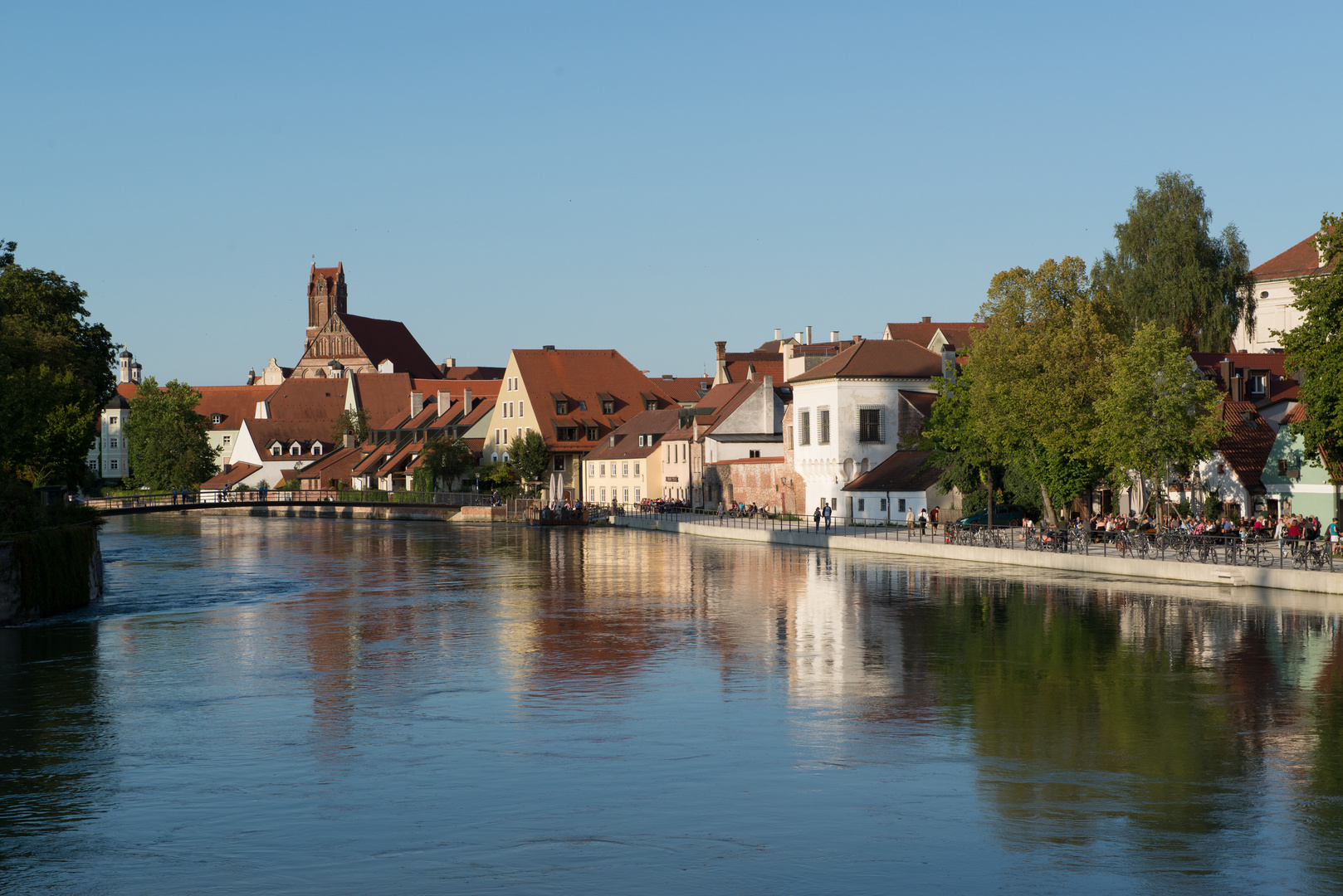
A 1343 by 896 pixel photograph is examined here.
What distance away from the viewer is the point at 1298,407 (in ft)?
198

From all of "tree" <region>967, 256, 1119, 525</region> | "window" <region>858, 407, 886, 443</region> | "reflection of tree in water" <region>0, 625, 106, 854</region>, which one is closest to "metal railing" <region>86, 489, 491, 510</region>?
"window" <region>858, 407, 886, 443</region>

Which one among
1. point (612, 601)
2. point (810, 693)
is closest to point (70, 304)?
point (612, 601)

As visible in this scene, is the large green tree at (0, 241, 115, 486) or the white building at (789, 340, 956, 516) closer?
the large green tree at (0, 241, 115, 486)

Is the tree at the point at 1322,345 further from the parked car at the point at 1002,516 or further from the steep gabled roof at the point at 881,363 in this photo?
the steep gabled roof at the point at 881,363

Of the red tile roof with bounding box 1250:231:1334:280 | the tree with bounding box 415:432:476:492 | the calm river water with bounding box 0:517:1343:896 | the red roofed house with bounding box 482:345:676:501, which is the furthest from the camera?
the red roofed house with bounding box 482:345:676:501

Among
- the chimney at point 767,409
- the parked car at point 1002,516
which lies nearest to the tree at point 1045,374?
the parked car at point 1002,516

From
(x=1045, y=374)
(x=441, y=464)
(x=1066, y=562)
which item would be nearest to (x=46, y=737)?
(x=1066, y=562)

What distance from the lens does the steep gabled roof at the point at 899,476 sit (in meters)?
79.2

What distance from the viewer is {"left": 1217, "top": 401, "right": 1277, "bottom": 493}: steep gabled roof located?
201 ft

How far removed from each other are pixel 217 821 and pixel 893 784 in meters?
8.45

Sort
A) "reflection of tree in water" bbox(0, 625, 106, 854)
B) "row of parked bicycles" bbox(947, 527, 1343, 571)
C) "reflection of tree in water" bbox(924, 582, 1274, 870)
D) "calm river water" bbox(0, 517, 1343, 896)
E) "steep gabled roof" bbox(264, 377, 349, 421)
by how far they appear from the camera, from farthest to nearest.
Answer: "steep gabled roof" bbox(264, 377, 349, 421) < "row of parked bicycles" bbox(947, 527, 1343, 571) < "reflection of tree in water" bbox(0, 625, 106, 854) < "reflection of tree in water" bbox(924, 582, 1274, 870) < "calm river water" bbox(0, 517, 1343, 896)

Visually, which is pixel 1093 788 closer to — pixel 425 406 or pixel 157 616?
pixel 157 616

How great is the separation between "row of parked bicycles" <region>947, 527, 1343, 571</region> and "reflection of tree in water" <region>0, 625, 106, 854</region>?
112 feet

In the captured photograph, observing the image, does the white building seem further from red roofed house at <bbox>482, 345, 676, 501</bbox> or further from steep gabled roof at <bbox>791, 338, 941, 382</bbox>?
red roofed house at <bbox>482, 345, 676, 501</bbox>
